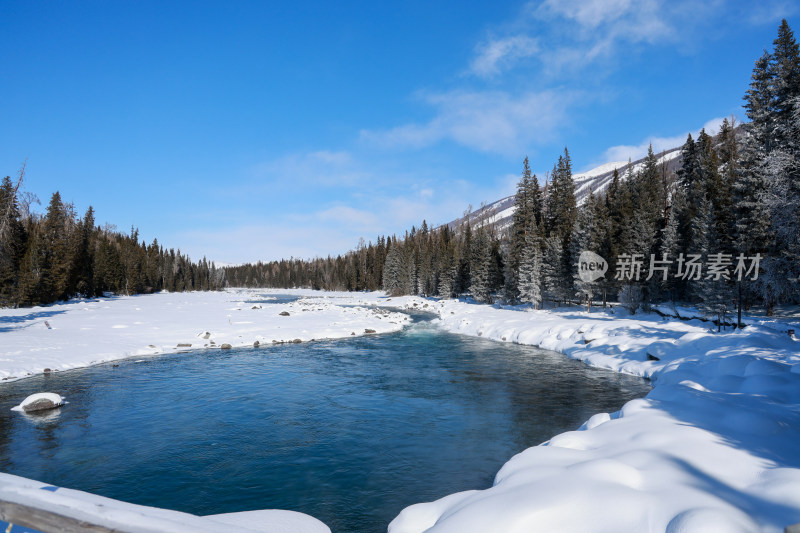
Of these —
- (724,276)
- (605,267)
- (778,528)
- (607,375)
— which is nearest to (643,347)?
(607,375)

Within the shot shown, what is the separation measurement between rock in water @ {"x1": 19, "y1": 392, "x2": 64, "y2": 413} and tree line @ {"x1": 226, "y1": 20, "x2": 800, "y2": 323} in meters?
28.9

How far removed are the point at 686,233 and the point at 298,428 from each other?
47871 mm

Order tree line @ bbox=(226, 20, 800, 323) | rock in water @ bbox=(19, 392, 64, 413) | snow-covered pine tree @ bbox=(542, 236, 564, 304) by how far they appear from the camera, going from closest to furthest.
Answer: rock in water @ bbox=(19, 392, 64, 413) < tree line @ bbox=(226, 20, 800, 323) < snow-covered pine tree @ bbox=(542, 236, 564, 304)

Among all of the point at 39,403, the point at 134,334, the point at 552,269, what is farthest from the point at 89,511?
the point at 552,269

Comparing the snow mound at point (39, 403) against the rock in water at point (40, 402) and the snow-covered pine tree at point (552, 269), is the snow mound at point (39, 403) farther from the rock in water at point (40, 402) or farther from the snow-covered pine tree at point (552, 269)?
the snow-covered pine tree at point (552, 269)

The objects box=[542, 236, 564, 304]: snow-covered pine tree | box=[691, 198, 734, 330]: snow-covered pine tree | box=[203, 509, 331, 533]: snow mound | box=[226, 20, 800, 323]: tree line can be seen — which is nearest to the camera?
box=[203, 509, 331, 533]: snow mound

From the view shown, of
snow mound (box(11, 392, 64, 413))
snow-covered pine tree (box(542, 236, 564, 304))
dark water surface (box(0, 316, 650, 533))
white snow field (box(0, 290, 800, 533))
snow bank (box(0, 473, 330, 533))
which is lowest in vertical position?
dark water surface (box(0, 316, 650, 533))

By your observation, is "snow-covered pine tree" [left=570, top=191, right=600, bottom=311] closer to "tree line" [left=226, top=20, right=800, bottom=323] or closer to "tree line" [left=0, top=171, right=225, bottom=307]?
"tree line" [left=226, top=20, right=800, bottom=323]

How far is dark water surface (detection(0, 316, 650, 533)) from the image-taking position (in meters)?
7.93

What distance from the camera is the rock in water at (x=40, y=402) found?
12.4 metres

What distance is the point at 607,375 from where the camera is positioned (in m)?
18.1

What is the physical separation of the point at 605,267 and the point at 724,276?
14344 millimetres

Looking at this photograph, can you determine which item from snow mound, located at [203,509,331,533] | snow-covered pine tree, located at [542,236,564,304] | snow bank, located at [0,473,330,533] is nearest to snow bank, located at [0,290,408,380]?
snow mound, located at [203,509,331,533]

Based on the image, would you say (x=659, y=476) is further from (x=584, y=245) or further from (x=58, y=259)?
(x=58, y=259)
